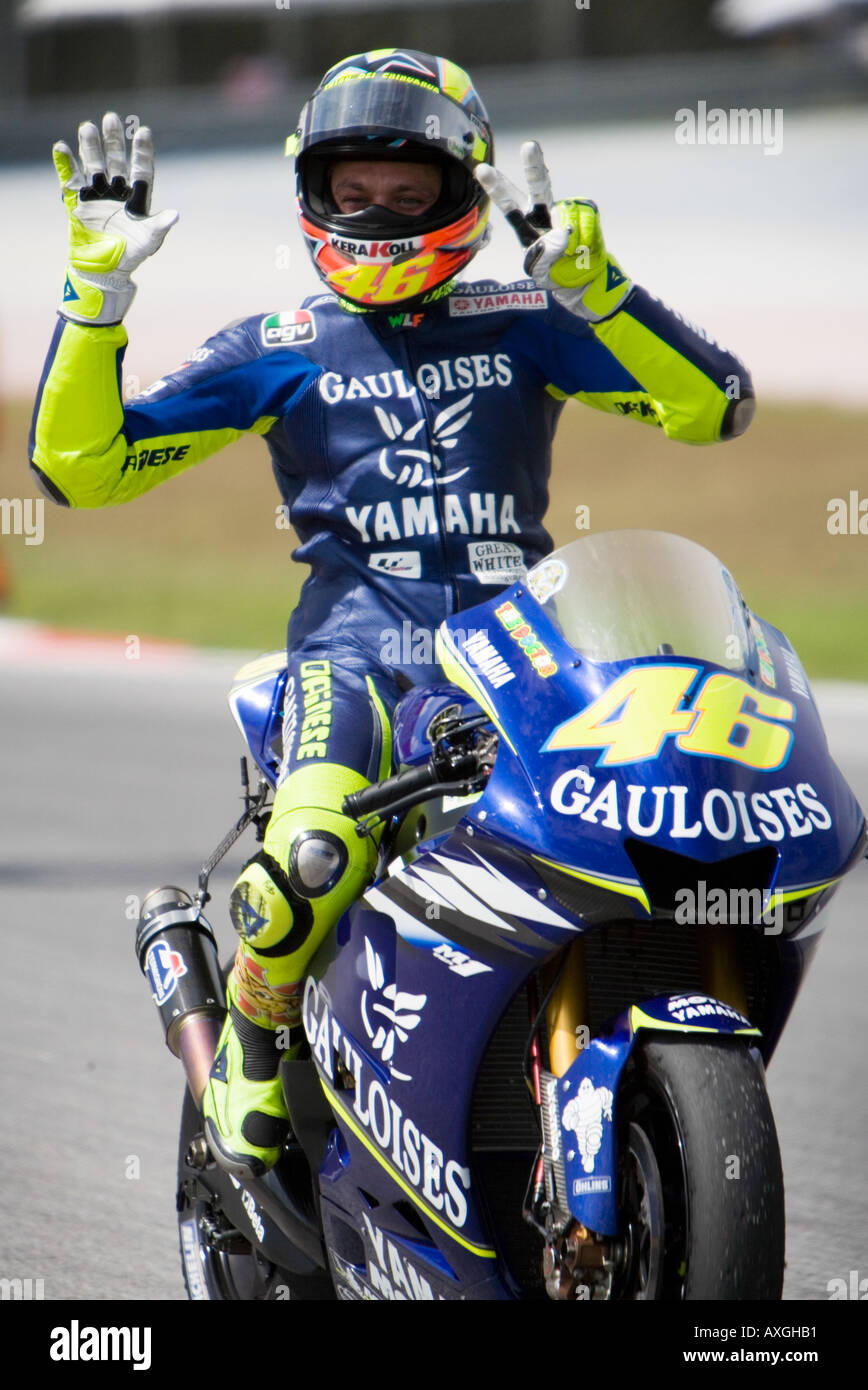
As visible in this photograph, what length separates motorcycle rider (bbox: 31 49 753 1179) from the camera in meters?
3.15

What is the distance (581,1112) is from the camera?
2.44 m

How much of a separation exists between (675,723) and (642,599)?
0.83 feet

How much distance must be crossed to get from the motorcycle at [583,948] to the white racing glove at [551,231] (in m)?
0.48

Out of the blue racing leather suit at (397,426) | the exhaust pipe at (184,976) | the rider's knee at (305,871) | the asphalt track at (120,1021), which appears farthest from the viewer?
the asphalt track at (120,1021)

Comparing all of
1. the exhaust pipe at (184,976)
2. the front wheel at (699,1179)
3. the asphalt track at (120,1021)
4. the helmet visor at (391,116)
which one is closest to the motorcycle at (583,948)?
the front wheel at (699,1179)

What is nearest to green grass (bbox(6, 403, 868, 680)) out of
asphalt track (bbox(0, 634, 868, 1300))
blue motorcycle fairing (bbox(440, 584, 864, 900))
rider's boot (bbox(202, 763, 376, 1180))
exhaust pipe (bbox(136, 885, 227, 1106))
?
asphalt track (bbox(0, 634, 868, 1300))

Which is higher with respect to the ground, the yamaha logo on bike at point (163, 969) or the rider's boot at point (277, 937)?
the yamaha logo on bike at point (163, 969)

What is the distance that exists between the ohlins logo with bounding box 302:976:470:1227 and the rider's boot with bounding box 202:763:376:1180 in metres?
0.12

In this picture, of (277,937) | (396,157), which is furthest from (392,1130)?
(396,157)

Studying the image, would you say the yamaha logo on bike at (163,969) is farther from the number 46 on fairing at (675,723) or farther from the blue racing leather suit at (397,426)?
the number 46 on fairing at (675,723)

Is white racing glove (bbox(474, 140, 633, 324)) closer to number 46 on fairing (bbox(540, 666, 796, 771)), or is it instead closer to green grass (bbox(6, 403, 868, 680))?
number 46 on fairing (bbox(540, 666, 796, 771))

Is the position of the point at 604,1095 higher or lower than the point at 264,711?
lower

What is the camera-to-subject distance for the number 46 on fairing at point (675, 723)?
248 cm

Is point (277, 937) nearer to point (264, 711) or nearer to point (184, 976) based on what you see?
point (264, 711)
